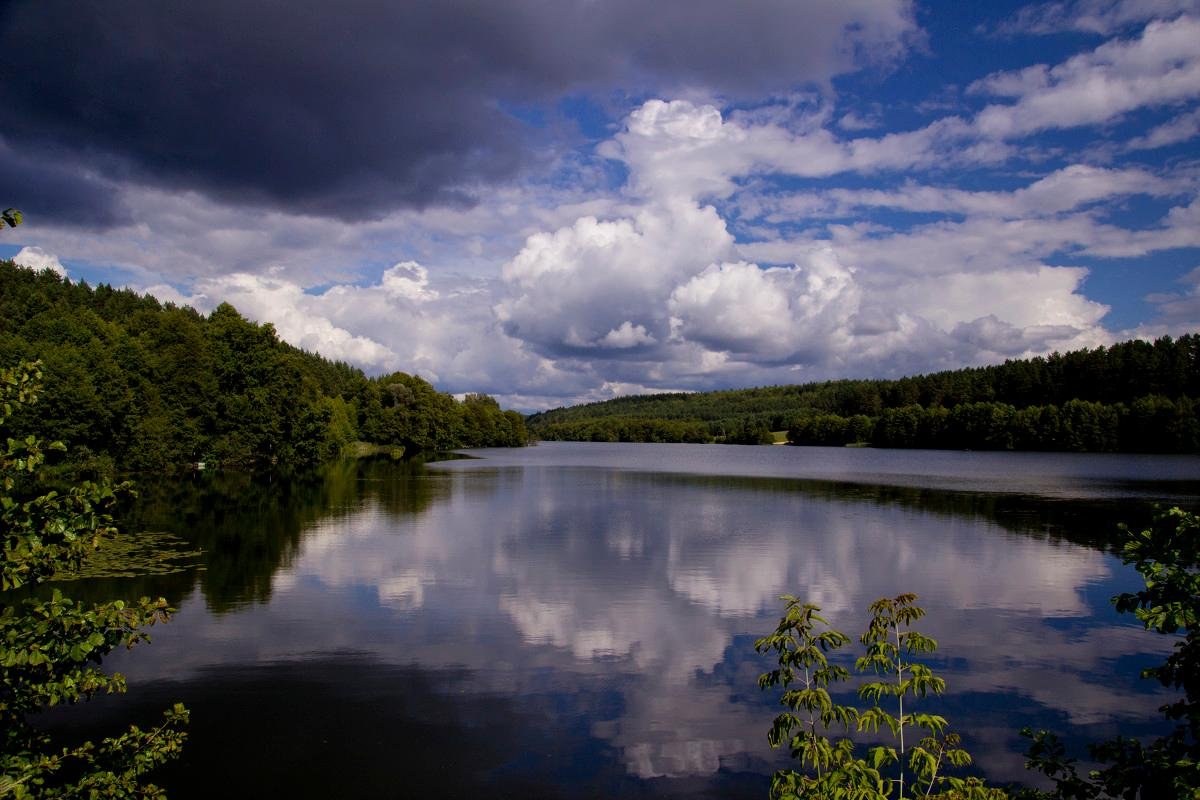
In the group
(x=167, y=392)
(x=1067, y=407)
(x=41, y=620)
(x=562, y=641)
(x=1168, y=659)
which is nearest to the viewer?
(x=41, y=620)

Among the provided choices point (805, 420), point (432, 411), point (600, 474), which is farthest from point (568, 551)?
point (805, 420)

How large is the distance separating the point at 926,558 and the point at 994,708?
48.5 ft

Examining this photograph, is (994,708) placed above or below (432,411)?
below

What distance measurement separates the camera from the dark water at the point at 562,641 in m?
10.4

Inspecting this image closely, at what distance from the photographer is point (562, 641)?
52.3 ft

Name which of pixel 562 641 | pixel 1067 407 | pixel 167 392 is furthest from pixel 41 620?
pixel 1067 407

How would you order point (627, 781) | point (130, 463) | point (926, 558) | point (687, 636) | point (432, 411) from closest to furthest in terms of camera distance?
point (627, 781)
point (687, 636)
point (926, 558)
point (130, 463)
point (432, 411)

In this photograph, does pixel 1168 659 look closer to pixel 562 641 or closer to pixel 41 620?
pixel 41 620

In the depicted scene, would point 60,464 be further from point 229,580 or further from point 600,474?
point 600,474

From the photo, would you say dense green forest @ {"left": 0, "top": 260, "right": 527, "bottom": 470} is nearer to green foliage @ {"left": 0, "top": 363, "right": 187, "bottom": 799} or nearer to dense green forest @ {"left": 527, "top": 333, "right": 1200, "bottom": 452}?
green foliage @ {"left": 0, "top": 363, "right": 187, "bottom": 799}

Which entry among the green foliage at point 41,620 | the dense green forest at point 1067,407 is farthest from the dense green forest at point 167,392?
the dense green forest at point 1067,407

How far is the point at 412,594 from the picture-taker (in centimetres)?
2016

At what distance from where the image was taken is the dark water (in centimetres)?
1037

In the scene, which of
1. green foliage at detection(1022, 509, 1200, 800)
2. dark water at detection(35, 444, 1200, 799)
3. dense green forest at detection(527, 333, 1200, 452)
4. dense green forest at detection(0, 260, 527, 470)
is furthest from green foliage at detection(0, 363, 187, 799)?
dense green forest at detection(527, 333, 1200, 452)
